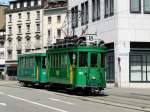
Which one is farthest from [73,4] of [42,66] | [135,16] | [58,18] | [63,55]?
[58,18]

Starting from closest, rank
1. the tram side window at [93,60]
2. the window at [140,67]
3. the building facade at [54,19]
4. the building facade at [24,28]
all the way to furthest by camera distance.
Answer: the tram side window at [93,60] < the window at [140,67] < the building facade at [54,19] < the building facade at [24,28]

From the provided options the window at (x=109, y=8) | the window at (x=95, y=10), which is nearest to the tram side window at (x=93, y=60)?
the window at (x=109, y=8)

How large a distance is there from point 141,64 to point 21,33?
58349 millimetres

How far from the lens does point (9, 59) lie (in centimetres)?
10369

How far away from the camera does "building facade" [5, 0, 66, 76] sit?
95.8m

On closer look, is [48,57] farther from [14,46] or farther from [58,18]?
[14,46]

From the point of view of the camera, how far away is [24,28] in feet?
328

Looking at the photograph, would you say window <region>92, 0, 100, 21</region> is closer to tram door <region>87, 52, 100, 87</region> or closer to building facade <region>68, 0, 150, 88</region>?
building facade <region>68, 0, 150, 88</region>

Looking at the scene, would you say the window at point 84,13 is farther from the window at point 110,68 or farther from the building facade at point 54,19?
the building facade at point 54,19

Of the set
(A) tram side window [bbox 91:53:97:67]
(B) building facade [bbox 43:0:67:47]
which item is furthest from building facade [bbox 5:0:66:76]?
(A) tram side window [bbox 91:53:97:67]

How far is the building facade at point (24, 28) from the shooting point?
9581 centimetres

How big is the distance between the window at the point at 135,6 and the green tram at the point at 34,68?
10557 mm

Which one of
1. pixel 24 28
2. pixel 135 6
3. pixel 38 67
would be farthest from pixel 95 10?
pixel 24 28

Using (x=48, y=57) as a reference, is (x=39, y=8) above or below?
above
